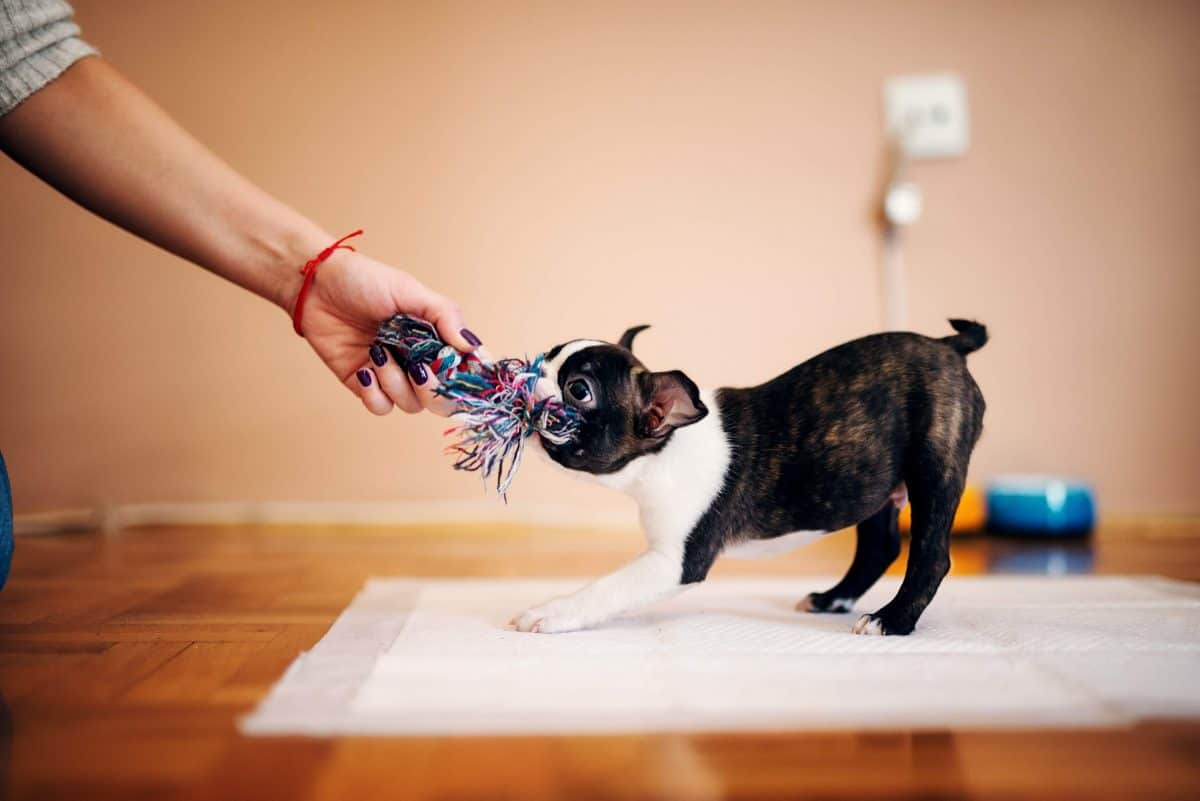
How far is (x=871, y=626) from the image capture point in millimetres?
1089

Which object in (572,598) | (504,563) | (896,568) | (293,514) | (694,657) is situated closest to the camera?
(694,657)

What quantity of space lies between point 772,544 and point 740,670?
0.29 meters

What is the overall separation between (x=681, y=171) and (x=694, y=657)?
170 cm

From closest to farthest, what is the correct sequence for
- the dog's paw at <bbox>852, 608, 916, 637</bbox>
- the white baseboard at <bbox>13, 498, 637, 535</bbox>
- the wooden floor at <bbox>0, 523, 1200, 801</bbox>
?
the wooden floor at <bbox>0, 523, 1200, 801</bbox> → the dog's paw at <bbox>852, 608, 916, 637</bbox> → the white baseboard at <bbox>13, 498, 637, 535</bbox>

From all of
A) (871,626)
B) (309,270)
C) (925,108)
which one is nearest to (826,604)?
(871,626)

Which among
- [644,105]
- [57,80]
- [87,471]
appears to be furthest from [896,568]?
[87,471]

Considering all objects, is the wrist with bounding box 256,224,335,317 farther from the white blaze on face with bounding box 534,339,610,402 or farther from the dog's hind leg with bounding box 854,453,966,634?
the dog's hind leg with bounding box 854,453,966,634

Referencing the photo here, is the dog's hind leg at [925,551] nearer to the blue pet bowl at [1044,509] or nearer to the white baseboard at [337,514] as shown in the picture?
the blue pet bowl at [1044,509]

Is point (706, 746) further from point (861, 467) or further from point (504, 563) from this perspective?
point (504, 563)

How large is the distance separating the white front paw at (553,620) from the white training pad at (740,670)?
15 mm

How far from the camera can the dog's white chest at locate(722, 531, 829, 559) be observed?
117 centimetres

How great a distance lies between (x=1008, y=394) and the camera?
7.92 ft

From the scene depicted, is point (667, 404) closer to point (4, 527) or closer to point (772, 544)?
point (772, 544)

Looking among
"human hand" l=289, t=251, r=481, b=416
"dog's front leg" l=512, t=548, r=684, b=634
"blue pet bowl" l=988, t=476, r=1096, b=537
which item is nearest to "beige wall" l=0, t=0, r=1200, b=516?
"blue pet bowl" l=988, t=476, r=1096, b=537
